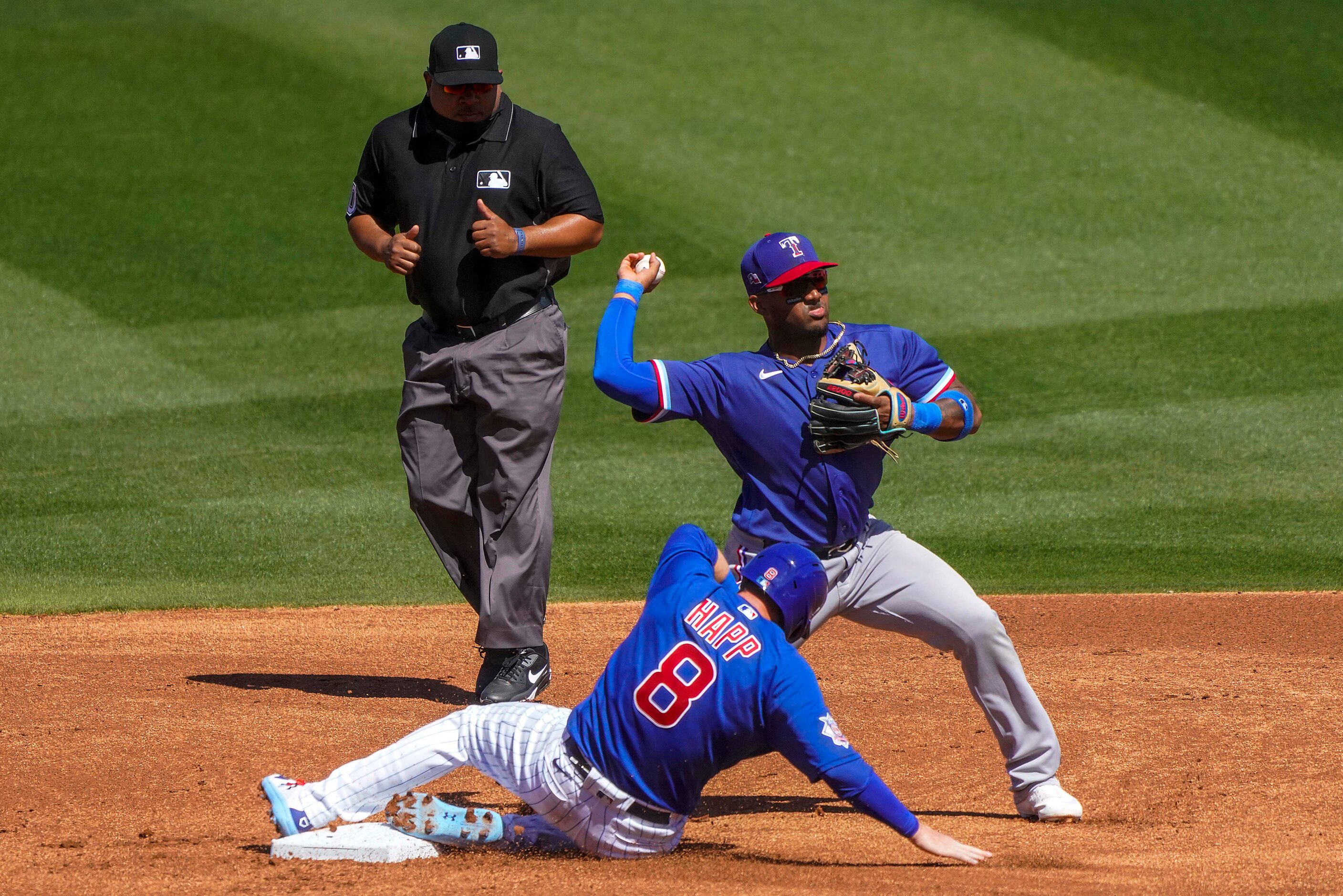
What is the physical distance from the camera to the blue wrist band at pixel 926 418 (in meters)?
4.85

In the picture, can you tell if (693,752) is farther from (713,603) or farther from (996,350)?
(996,350)

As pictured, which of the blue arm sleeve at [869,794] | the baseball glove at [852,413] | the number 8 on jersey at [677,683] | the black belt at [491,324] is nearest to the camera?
the blue arm sleeve at [869,794]

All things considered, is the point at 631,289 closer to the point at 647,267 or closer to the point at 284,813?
the point at 647,267

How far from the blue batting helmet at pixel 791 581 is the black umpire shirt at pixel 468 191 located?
6.92 ft

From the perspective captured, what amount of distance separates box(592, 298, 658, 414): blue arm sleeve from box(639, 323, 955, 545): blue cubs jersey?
0.03m

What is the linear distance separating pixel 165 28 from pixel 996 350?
38.9 feet

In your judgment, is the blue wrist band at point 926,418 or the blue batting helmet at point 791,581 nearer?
the blue batting helmet at point 791,581

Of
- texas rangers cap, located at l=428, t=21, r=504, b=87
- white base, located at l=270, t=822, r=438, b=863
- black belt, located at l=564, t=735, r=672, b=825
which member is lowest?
white base, located at l=270, t=822, r=438, b=863

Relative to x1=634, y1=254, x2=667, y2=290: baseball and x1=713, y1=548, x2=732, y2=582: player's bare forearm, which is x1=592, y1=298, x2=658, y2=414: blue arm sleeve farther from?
x1=713, y1=548, x2=732, y2=582: player's bare forearm

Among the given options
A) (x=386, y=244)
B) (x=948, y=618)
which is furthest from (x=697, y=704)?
(x=386, y=244)

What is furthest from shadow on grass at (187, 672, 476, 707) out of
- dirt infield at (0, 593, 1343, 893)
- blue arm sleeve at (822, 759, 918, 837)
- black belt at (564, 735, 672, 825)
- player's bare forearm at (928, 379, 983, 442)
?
blue arm sleeve at (822, 759, 918, 837)

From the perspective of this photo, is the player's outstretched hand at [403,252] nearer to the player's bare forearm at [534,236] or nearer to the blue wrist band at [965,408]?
the player's bare forearm at [534,236]

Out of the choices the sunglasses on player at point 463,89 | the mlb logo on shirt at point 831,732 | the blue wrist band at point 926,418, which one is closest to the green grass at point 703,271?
the sunglasses on player at point 463,89

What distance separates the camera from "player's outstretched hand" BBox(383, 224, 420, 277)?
19.5 ft
